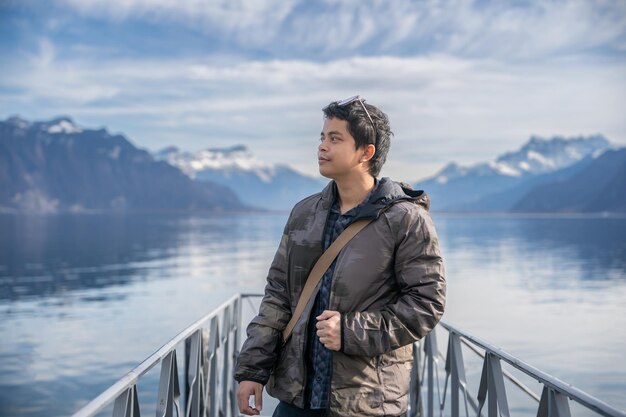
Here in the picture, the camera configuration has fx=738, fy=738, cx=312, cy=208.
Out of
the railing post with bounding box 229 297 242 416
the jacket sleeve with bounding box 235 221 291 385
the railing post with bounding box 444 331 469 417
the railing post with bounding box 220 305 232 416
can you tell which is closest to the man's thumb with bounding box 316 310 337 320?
the jacket sleeve with bounding box 235 221 291 385

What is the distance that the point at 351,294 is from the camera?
8.87 ft

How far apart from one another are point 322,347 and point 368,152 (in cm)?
77

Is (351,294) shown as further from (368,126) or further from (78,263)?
(78,263)

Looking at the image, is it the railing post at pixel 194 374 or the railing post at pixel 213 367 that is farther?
the railing post at pixel 213 367

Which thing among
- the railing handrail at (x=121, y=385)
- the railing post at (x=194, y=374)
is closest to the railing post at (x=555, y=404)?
the railing handrail at (x=121, y=385)

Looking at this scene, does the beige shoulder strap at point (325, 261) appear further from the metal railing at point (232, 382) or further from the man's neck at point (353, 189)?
the metal railing at point (232, 382)

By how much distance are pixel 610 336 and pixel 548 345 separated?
4245mm

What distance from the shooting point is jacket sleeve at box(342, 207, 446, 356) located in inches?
103

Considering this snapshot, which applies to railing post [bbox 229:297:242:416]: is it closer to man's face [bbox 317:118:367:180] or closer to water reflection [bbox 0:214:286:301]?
man's face [bbox 317:118:367:180]

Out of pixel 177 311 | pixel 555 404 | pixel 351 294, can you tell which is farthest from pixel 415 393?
pixel 177 311

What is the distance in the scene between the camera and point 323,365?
274 cm

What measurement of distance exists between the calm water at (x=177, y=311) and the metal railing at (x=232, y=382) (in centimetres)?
1596

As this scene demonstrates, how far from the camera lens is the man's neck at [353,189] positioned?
2.91 metres

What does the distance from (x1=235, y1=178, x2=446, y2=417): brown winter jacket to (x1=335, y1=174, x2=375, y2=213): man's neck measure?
0.08m
